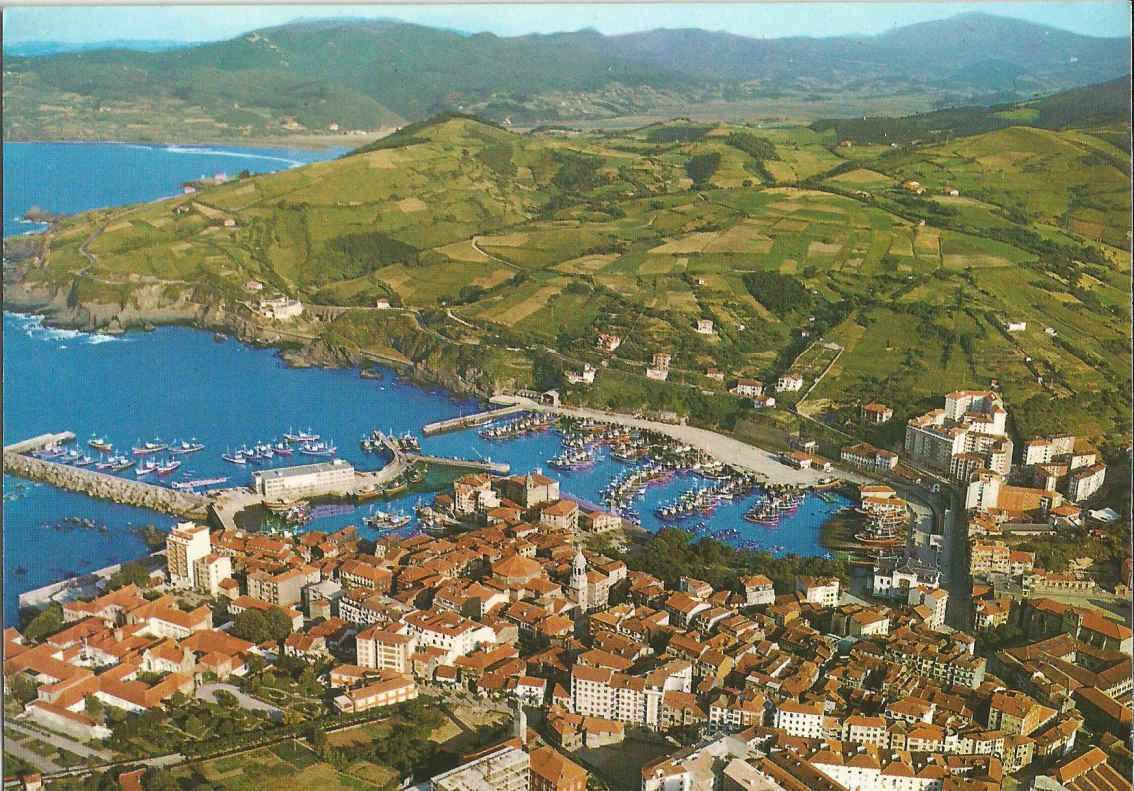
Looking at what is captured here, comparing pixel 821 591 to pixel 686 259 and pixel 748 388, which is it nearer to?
pixel 748 388

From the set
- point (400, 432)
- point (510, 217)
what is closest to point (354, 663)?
point (400, 432)

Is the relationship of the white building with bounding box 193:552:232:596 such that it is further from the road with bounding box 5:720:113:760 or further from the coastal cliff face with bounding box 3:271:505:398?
the coastal cliff face with bounding box 3:271:505:398

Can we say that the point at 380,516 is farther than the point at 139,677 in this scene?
Yes

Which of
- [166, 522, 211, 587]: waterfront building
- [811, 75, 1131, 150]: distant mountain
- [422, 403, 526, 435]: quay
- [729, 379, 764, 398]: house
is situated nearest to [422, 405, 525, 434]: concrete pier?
[422, 403, 526, 435]: quay

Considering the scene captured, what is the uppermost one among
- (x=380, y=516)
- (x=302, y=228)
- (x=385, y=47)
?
(x=385, y=47)

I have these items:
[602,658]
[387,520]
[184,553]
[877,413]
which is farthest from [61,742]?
[877,413]

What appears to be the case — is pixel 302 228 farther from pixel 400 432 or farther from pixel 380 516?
pixel 380 516

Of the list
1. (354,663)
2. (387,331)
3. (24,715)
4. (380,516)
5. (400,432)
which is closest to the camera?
(24,715)

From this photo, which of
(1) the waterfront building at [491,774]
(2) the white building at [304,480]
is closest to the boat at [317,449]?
(2) the white building at [304,480]

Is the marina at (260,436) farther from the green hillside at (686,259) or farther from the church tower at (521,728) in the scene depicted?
the church tower at (521,728)
